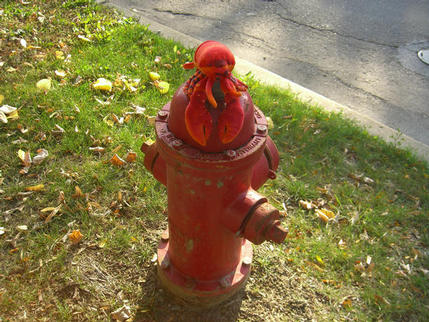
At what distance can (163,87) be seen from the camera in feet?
11.5

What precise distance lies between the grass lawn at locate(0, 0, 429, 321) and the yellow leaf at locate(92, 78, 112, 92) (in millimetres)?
24

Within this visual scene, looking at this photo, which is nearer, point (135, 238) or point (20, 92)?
point (135, 238)

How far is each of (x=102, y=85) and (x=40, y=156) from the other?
944mm

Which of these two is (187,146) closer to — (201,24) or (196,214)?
(196,214)

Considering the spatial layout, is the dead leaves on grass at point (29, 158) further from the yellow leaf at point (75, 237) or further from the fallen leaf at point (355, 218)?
the fallen leaf at point (355, 218)

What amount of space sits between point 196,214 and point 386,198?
1.89 meters

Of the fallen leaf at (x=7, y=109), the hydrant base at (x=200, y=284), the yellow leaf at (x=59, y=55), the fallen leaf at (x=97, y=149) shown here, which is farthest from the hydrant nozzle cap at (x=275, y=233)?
the yellow leaf at (x=59, y=55)

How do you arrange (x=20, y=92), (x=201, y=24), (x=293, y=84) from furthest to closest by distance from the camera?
(x=201, y=24), (x=293, y=84), (x=20, y=92)

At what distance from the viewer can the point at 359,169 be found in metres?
3.08

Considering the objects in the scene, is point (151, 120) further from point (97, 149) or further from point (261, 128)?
point (261, 128)

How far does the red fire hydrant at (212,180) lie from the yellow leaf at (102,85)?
1705 millimetres

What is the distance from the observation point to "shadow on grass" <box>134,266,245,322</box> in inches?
79.4

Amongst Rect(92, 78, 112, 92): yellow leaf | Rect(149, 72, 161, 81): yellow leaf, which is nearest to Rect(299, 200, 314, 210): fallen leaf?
Rect(149, 72, 161, 81): yellow leaf

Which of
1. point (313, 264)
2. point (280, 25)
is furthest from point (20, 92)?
point (280, 25)
